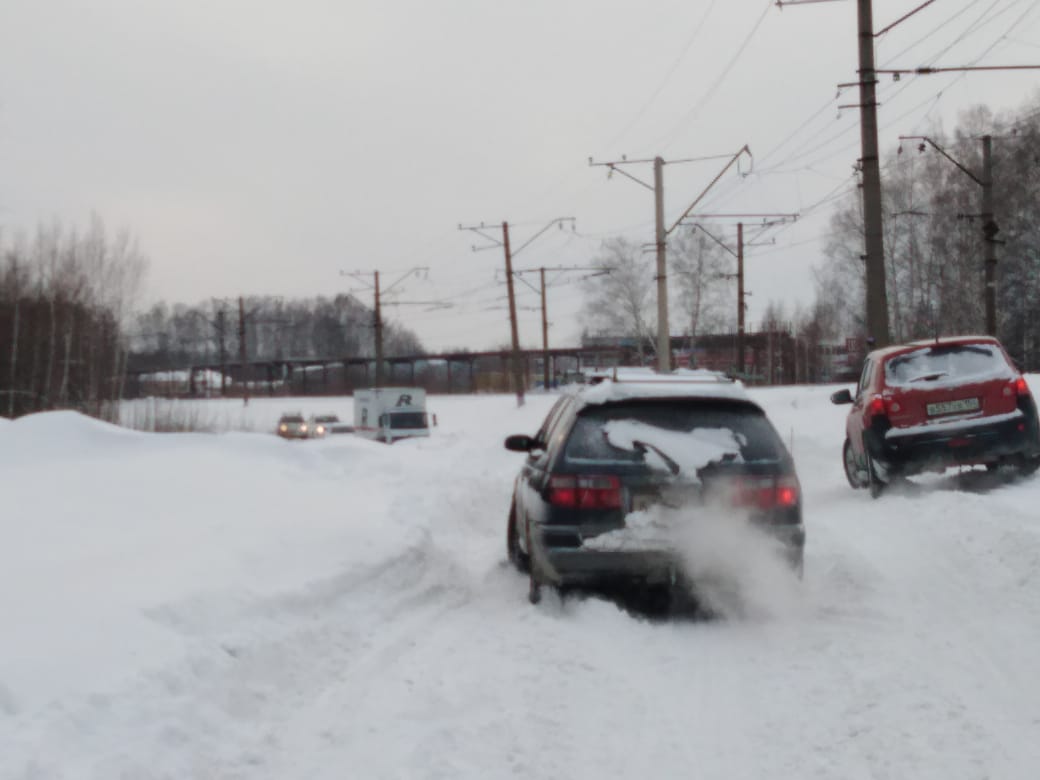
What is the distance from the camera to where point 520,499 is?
7.78 m

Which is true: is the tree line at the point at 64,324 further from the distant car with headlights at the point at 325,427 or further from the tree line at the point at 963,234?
the tree line at the point at 963,234

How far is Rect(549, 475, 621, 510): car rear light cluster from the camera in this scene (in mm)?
6160

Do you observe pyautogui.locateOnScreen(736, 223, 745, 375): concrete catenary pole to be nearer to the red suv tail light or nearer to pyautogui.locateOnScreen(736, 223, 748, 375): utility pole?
pyautogui.locateOnScreen(736, 223, 748, 375): utility pole

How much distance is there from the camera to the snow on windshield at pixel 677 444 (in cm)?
612

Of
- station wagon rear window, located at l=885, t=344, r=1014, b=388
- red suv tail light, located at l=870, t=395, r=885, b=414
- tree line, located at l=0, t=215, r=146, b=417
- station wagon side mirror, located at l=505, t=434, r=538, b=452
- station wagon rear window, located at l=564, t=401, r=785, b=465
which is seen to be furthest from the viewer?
tree line, located at l=0, t=215, r=146, b=417

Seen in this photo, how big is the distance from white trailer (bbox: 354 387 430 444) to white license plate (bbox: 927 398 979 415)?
28.1 metres

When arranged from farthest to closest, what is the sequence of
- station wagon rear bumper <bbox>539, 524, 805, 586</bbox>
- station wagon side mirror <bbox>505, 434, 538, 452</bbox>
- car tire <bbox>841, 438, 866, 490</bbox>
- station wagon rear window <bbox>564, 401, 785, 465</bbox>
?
1. car tire <bbox>841, 438, 866, 490</bbox>
2. station wagon side mirror <bbox>505, 434, 538, 452</bbox>
3. station wagon rear window <bbox>564, 401, 785, 465</bbox>
4. station wagon rear bumper <bbox>539, 524, 805, 586</bbox>

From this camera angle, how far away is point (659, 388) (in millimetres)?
6484

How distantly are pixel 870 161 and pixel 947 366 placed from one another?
26.0ft

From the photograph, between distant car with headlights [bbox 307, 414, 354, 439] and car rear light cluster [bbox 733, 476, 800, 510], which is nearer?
car rear light cluster [bbox 733, 476, 800, 510]

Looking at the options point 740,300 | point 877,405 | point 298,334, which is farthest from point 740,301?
point 298,334

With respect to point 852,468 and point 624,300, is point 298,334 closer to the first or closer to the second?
point 624,300

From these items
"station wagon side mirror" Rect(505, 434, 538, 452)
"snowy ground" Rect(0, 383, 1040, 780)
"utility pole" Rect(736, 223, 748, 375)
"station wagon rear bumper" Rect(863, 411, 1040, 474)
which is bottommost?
"snowy ground" Rect(0, 383, 1040, 780)

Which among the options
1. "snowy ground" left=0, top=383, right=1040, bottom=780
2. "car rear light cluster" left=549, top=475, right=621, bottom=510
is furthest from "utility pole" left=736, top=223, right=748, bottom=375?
"car rear light cluster" left=549, top=475, right=621, bottom=510
